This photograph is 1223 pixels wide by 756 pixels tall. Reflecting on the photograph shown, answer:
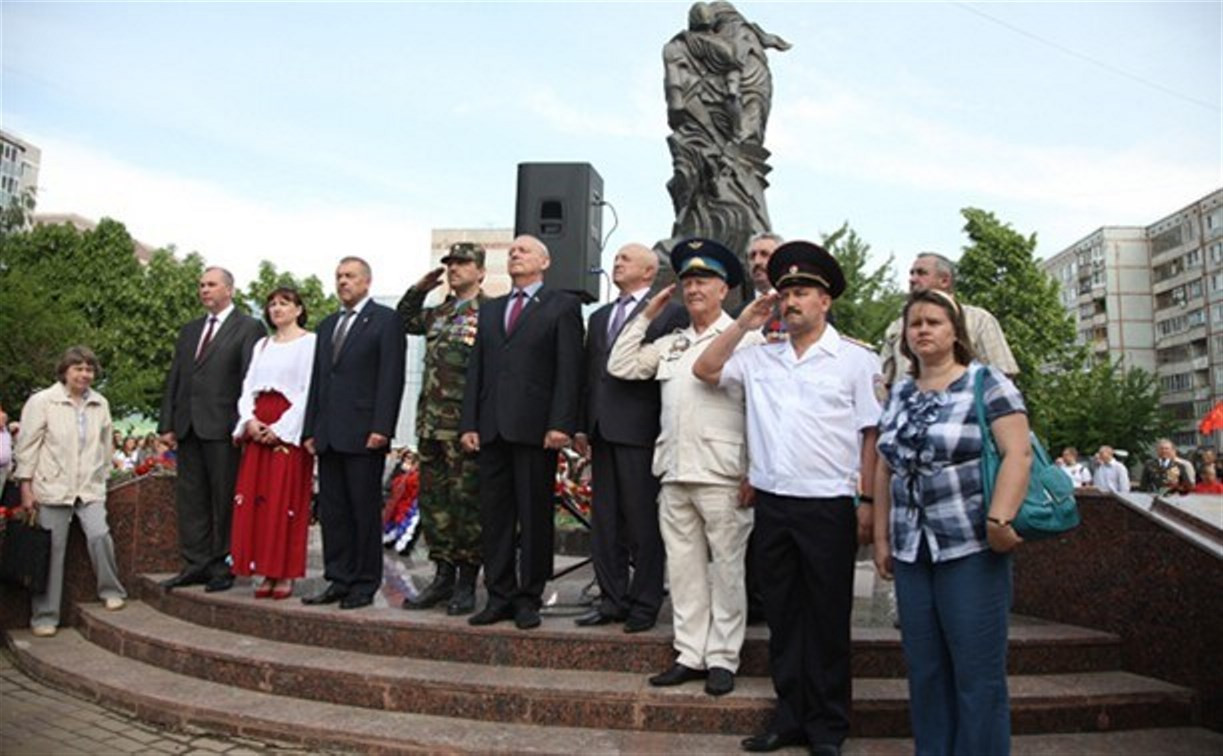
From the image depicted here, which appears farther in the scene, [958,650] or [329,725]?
[329,725]

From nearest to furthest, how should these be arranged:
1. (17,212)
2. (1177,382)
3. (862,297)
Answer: (862,297) < (17,212) < (1177,382)

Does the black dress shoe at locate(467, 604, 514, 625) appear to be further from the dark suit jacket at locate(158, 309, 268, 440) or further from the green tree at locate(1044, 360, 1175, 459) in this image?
the green tree at locate(1044, 360, 1175, 459)

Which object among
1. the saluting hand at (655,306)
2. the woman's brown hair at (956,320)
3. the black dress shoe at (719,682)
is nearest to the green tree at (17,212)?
the saluting hand at (655,306)

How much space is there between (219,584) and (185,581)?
0.28m

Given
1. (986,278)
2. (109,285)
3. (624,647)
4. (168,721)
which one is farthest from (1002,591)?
(109,285)

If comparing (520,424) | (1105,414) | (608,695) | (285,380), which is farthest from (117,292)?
(1105,414)

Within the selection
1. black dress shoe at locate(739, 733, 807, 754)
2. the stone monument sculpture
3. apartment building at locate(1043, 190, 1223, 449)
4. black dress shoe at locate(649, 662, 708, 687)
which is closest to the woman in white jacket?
black dress shoe at locate(649, 662, 708, 687)

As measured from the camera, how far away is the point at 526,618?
450cm

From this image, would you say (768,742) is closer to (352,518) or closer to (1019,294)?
(352,518)

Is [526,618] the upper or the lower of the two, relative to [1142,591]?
lower

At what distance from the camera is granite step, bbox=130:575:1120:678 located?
13.9ft

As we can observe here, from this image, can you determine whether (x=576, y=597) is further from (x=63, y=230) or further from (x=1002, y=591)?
(x=63, y=230)

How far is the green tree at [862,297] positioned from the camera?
2341 centimetres

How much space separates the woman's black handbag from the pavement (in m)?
1.18
